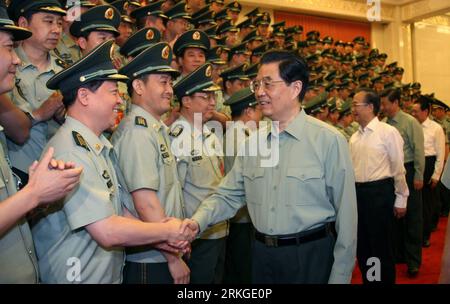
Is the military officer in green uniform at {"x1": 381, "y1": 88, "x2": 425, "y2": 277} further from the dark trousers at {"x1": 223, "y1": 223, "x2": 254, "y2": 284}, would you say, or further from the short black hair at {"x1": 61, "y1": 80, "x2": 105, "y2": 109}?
the short black hair at {"x1": 61, "y1": 80, "x2": 105, "y2": 109}

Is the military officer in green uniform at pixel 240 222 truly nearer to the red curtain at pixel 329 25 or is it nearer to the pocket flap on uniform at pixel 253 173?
the pocket flap on uniform at pixel 253 173

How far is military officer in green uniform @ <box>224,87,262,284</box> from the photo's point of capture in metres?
3.43

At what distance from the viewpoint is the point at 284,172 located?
2045mm

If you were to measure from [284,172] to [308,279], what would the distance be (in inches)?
19.6

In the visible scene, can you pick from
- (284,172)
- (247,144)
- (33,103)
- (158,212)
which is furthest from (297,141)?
(33,103)

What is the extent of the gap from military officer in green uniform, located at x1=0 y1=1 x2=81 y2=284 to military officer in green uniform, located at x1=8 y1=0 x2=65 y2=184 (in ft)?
1.26

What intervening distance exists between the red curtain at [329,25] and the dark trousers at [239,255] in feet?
27.9

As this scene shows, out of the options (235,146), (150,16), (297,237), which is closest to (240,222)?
(235,146)

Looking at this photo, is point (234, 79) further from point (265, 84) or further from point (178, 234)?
point (178, 234)

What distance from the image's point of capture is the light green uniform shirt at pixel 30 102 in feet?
7.32

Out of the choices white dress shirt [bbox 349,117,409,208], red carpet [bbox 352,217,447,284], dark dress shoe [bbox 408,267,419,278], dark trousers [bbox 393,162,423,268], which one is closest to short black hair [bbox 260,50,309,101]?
white dress shirt [bbox 349,117,409,208]

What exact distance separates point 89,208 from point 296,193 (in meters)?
0.90

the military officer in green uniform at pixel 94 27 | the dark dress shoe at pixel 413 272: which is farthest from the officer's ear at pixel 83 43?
the dark dress shoe at pixel 413 272

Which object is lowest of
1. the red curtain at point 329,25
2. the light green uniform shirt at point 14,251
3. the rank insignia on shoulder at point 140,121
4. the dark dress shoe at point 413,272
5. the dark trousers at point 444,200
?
the dark trousers at point 444,200
